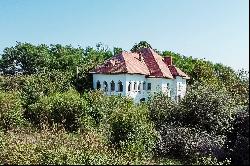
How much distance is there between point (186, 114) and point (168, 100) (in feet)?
5.62

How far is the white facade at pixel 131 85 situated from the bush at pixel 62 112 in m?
12.6

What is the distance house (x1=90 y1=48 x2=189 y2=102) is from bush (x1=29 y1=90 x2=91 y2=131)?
12601mm

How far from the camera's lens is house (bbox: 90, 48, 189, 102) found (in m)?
37.9

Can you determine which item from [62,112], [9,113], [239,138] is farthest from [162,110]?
[9,113]

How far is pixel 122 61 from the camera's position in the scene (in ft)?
127

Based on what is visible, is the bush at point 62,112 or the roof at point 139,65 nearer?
the bush at point 62,112

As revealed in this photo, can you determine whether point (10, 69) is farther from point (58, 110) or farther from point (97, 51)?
point (58, 110)

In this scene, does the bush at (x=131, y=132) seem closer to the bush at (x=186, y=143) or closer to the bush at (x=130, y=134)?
the bush at (x=130, y=134)

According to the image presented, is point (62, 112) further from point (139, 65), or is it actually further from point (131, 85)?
point (139, 65)

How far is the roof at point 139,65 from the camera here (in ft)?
125

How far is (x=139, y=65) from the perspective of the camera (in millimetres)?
40844

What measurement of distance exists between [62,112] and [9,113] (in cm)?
310

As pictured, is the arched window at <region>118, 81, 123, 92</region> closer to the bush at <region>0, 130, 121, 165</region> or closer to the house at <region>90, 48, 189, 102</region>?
the house at <region>90, 48, 189, 102</region>

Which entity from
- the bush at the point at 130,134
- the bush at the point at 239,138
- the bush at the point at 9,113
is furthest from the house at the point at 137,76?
the bush at the point at 239,138
